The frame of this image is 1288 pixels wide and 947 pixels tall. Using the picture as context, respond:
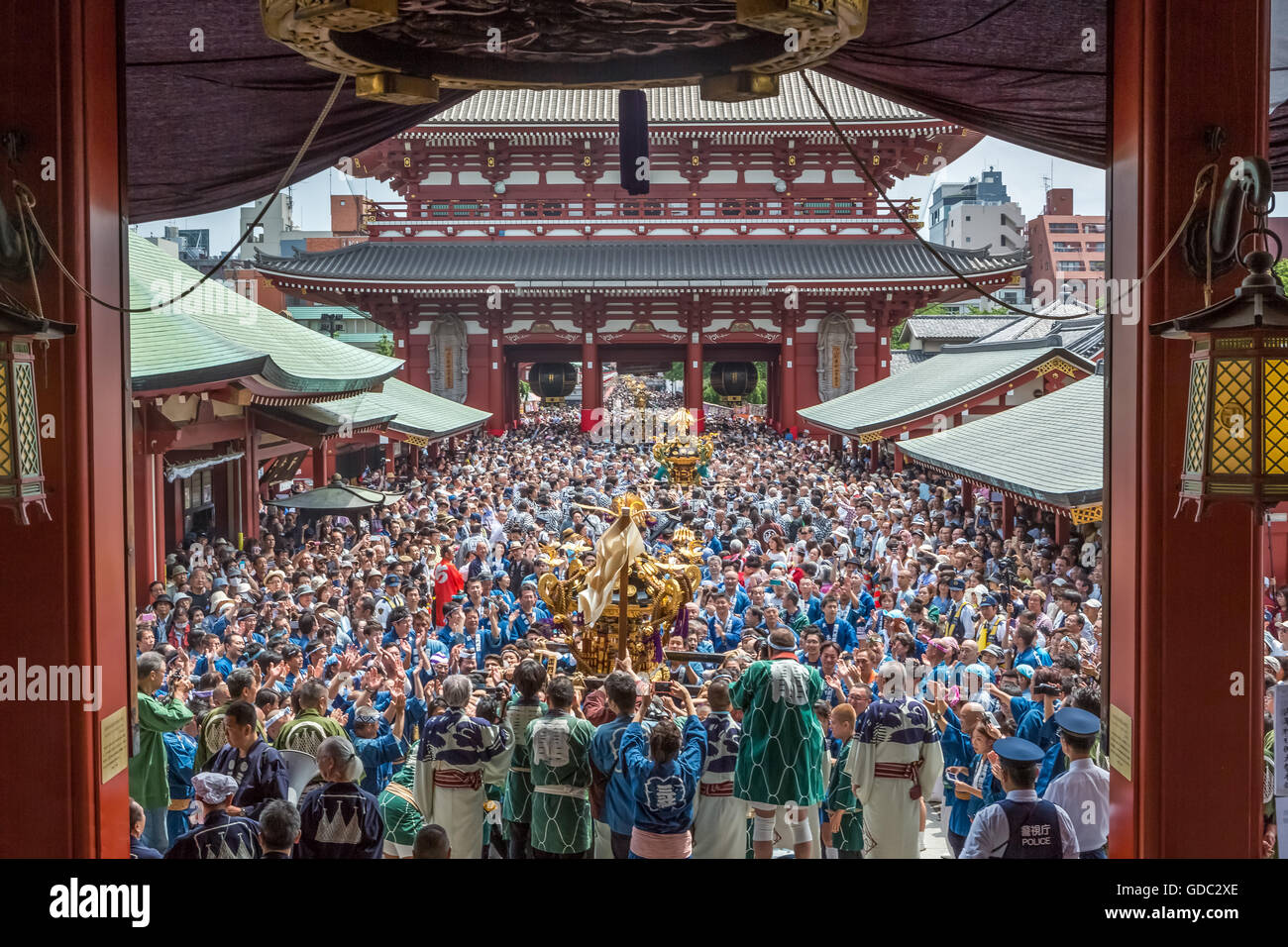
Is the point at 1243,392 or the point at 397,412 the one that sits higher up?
the point at 1243,392

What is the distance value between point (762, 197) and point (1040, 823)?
25.8 m

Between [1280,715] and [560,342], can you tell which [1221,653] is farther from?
[560,342]

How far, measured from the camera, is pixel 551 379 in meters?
36.4

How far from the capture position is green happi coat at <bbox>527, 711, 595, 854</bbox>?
178 inches

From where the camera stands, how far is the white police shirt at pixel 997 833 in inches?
148

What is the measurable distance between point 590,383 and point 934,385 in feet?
35.0

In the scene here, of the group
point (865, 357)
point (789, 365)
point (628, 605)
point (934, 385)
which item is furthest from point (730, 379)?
point (628, 605)

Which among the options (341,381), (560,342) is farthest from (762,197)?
(341,381)

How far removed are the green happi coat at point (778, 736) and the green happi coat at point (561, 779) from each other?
2.61 ft

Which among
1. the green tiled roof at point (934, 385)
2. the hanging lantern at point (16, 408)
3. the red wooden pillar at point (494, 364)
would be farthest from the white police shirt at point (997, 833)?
the red wooden pillar at point (494, 364)

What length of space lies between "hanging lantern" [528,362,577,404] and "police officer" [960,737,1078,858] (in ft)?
108

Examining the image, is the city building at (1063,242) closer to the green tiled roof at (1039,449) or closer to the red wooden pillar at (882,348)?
the red wooden pillar at (882,348)

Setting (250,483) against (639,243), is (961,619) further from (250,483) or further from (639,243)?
(639,243)

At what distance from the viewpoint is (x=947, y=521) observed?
535 inches
